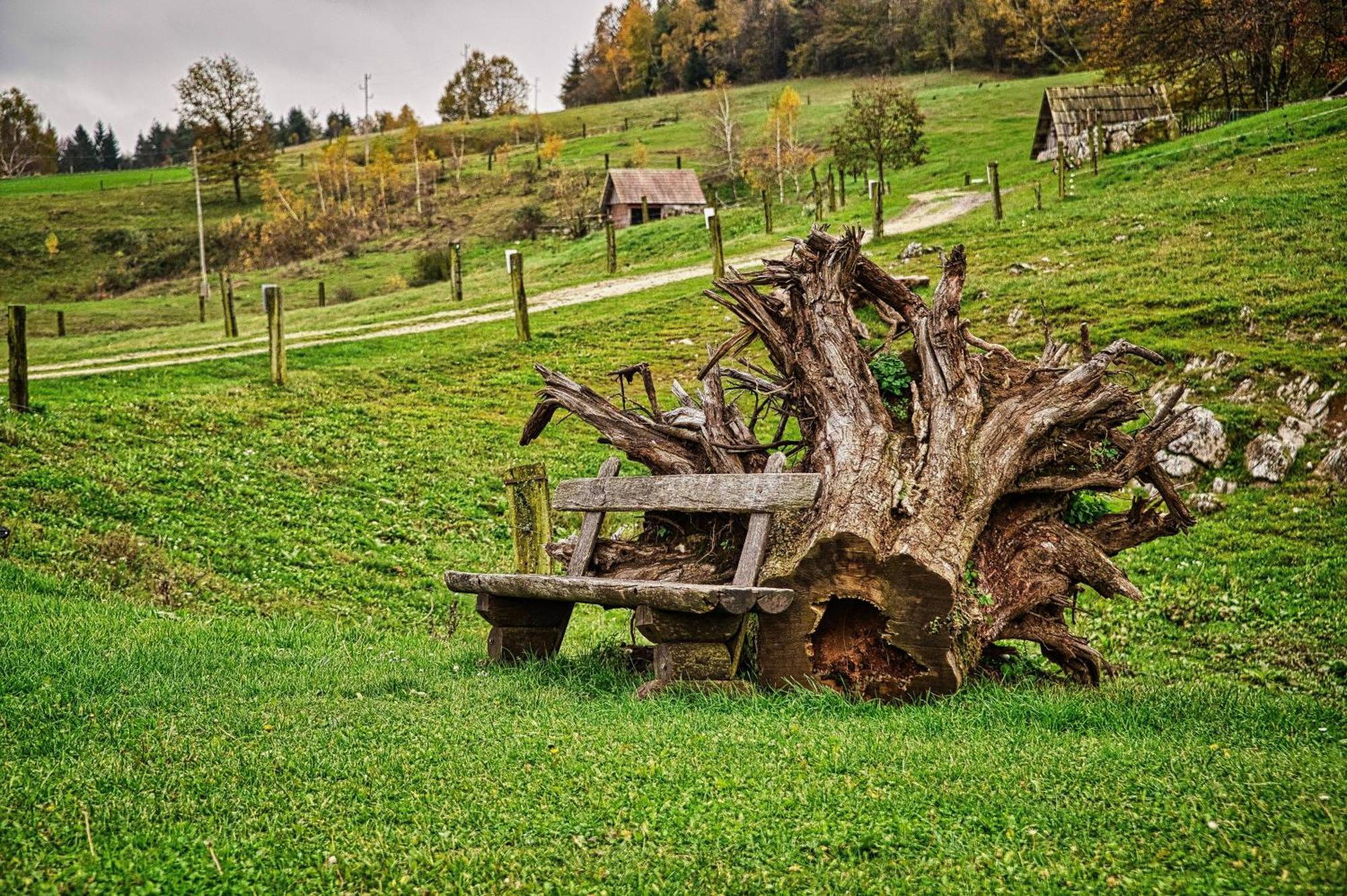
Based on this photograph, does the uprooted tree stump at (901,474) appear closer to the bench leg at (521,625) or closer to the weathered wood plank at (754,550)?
the weathered wood plank at (754,550)

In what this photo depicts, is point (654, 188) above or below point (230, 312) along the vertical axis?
above

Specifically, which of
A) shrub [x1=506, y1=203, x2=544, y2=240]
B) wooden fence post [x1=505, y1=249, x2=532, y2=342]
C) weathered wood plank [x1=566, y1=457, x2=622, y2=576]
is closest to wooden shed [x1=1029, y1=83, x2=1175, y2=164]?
wooden fence post [x1=505, y1=249, x2=532, y2=342]

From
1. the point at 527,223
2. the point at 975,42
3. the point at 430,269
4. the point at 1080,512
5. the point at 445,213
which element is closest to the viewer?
the point at 1080,512

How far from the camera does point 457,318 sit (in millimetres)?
33594

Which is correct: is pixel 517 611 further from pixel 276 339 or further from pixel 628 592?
pixel 276 339

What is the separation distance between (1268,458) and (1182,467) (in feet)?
3.74

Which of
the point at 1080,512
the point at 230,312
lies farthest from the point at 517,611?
the point at 230,312

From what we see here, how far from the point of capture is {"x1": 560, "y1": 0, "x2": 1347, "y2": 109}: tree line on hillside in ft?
138

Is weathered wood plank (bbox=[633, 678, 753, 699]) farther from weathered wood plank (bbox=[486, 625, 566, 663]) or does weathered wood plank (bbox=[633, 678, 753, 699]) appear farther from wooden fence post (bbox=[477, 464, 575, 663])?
weathered wood plank (bbox=[486, 625, 566, 663])

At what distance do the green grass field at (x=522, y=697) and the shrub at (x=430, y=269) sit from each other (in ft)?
99.4

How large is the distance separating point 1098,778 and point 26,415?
58.2 ft

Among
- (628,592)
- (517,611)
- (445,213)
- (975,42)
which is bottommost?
(517,611)

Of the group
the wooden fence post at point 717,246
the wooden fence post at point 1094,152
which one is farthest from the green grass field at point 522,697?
the wooden fence post at point 1094,152

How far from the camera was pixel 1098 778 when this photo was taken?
17.3 ft
